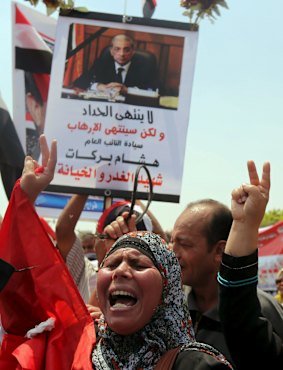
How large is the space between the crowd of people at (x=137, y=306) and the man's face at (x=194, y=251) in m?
0.16

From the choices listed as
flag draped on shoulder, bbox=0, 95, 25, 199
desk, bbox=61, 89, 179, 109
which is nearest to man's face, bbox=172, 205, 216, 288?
desk, bbox=61, 89, 179, 109

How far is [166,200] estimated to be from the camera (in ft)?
14.2

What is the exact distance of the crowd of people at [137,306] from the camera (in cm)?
194

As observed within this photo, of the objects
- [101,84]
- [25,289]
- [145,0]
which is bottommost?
[25,289]

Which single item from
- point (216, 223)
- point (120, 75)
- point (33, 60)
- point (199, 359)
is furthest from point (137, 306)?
point (33, 60)

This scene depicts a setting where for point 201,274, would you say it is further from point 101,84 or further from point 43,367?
point 101,84

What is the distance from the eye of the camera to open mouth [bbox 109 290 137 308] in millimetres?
1947

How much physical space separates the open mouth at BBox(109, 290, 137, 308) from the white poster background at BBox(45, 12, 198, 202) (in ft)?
7.67

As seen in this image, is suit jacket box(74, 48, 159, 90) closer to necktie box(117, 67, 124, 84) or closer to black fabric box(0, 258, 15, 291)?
necktie box(117, 67, 124, 84)

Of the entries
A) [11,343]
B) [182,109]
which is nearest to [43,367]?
[11,343]

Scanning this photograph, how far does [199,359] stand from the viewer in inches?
71.4

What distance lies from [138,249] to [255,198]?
16.2 inches

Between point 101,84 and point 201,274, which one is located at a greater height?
point 101,84

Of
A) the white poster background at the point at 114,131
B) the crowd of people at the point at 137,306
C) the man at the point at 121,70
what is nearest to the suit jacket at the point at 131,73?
the man at the point at 121,70
